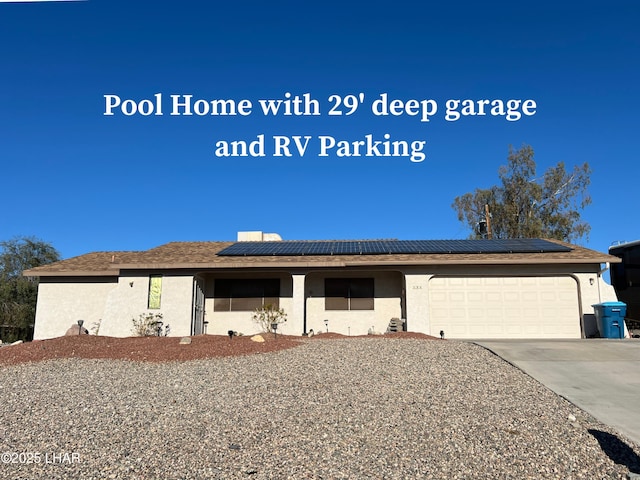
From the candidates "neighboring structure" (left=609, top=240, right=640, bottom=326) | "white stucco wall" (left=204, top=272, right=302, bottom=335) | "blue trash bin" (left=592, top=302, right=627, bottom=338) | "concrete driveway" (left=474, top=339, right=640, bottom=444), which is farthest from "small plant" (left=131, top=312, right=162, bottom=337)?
Result: "neighboring structure" (left=609, top=240, right=640, bottom=326)

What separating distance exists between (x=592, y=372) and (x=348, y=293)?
9.42 m

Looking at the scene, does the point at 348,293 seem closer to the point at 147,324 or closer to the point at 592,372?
the point at 147,324

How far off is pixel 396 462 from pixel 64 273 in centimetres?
1697

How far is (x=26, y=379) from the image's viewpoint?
938cm

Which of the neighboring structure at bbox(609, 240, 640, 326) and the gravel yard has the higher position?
the neighboring structure at bbox(609, 240, 640, 326)

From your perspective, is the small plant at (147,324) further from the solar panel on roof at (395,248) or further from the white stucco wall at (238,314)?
the solar panel on roof at (395,248)

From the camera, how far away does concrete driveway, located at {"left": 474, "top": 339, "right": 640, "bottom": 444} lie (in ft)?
22.9

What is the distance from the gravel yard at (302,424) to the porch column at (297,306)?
662cm

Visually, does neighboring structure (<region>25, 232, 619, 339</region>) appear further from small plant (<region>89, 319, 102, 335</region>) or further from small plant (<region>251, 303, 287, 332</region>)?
small plant (<region>251, 303, 287, 332</region>)

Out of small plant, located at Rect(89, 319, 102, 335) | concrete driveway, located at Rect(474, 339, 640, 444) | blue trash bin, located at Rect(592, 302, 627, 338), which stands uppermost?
blue trash bin, located at Rect(592, 302, 627, 338)

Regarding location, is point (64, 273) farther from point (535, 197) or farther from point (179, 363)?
point (535, 197)

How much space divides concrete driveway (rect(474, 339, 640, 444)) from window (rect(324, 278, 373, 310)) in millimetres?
5973

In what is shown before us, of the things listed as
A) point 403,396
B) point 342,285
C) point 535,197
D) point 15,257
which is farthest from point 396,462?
point 15,257

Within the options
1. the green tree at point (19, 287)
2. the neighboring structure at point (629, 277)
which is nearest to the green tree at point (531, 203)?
the neighboring structure at point (629, 277)
